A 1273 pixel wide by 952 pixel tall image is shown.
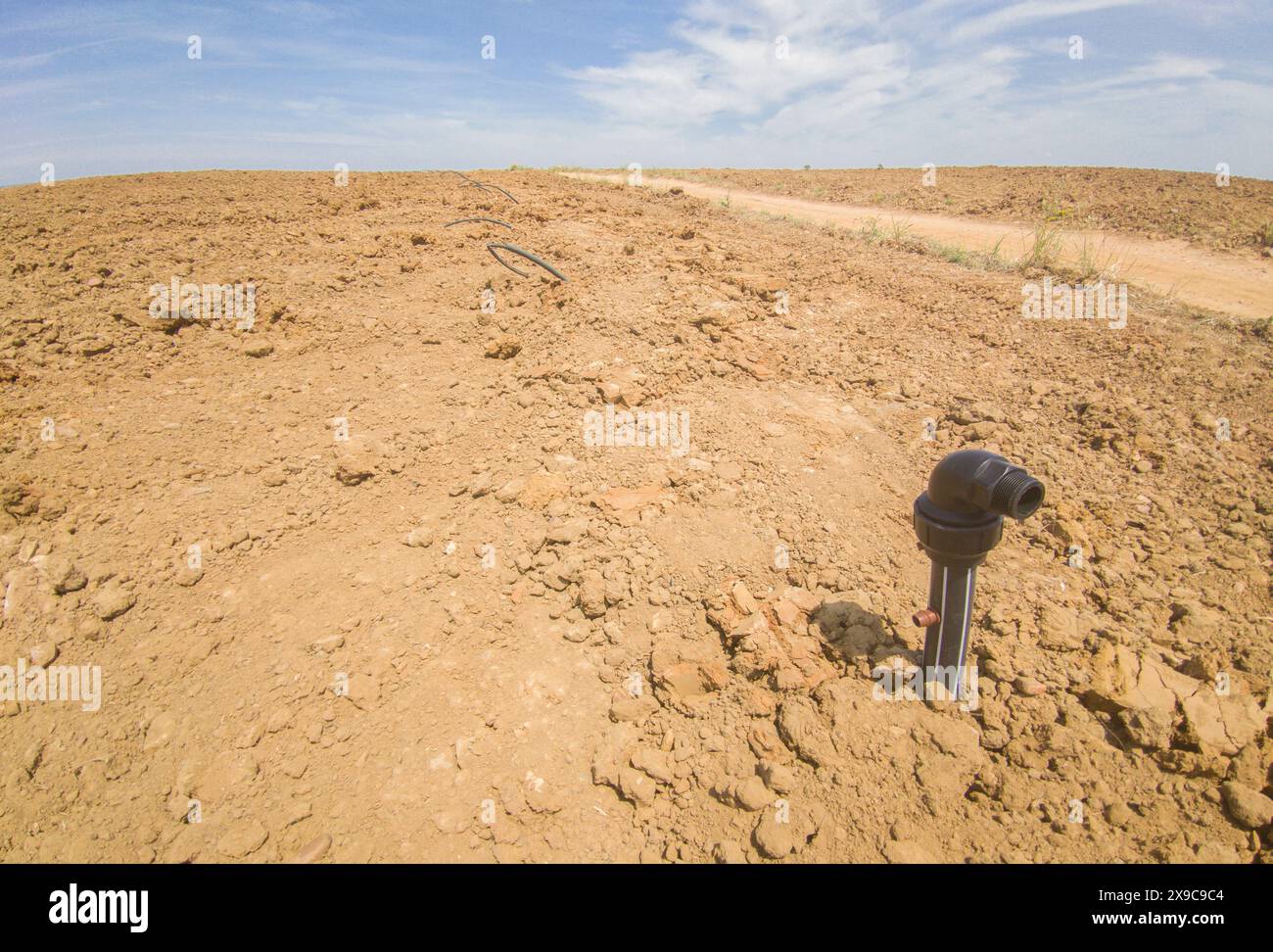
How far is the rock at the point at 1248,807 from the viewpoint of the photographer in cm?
171

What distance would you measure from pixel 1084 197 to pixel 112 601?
1574cm

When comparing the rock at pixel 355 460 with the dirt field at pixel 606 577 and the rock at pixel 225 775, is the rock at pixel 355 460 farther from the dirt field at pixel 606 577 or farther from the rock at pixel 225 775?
the rock at pixel 225 775

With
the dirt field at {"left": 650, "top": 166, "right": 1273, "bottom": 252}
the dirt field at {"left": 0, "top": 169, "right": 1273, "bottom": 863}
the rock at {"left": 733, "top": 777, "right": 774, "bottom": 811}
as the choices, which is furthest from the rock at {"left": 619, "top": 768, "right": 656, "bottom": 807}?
the dirt field at {"left": 650, "top": 166, "right": 1273, "bottom": 252}

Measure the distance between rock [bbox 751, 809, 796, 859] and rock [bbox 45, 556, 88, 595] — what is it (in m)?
3.10

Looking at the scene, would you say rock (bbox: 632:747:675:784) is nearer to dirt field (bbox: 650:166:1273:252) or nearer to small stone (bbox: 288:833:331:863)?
small stone (bbox: 288:833:331:863)

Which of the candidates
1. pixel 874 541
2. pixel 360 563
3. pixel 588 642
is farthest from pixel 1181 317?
pixel 360 563

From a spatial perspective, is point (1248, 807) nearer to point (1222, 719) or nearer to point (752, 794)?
point (1222, 719)

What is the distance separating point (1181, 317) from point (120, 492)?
315 inches

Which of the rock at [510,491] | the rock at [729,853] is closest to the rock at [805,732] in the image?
the rock at [729,853]

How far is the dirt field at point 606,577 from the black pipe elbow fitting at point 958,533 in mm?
167

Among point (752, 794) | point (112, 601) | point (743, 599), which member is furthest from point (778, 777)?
point (112, 601)

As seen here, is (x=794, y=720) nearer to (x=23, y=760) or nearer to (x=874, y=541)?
(x=874, y=541)

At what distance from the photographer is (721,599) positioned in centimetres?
250

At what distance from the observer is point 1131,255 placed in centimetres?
837
